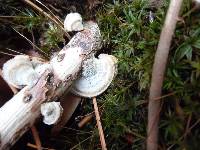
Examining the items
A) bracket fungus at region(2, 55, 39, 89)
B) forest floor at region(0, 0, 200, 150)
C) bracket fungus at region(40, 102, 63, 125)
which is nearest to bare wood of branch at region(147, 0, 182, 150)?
forest floor at region(0, 0, 200, 150)

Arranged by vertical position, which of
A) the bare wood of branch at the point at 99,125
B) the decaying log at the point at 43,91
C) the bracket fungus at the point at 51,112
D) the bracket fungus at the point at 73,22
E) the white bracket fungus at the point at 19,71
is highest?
the bracket fungus at the point at 73,22

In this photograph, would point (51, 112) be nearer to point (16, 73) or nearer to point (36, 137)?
point (36, 137)

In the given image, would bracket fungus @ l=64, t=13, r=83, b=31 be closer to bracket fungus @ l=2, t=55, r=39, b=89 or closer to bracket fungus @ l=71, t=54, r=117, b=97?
bracket fungus @ l=71, t=54, r=117, b=97

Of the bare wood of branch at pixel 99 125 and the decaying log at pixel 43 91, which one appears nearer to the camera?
the decaying log at pixel 43 91

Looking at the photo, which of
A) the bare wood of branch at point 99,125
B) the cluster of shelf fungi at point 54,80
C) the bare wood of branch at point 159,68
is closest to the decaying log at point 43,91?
the cluster of shelf fungi at point 54,80

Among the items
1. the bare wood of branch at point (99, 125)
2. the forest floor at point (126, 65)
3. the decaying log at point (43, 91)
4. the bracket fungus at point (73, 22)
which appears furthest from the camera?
the bracket fungus at point (73, 22)

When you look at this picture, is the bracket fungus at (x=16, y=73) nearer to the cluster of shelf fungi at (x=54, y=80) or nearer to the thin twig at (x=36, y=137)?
the cluster of shelf fungi at (x=54, y=80)

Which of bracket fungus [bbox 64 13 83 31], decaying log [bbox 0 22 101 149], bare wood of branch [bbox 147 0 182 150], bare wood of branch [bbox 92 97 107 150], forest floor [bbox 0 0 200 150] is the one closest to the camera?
bare wood of branch [bbox 147 0 182 150]
